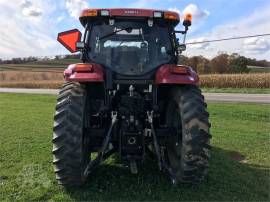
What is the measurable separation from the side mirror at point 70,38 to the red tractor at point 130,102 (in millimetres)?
37

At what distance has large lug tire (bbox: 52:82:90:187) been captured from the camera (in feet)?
17.1

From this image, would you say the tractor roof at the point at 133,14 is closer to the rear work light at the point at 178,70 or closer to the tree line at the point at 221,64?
the rear work light at the point at 178,70

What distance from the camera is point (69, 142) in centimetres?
521

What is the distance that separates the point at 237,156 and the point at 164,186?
8.76 ft

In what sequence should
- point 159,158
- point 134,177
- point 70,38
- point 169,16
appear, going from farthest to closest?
point 70,38 → point 169,16 → point 134,177 → point 159,158

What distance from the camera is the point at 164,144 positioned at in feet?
20.4

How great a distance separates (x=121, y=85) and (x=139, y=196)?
1550mm

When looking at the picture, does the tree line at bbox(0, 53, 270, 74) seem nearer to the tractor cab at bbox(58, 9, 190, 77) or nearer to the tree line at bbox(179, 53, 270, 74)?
the tree line at bbox(179, 53, 270, 74)

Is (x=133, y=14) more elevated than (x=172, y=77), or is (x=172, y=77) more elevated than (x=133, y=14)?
(x=133, y=14)

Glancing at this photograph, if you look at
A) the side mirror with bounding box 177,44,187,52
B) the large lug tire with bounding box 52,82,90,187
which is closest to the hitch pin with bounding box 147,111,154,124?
the large lug tire with bounding box 52,82,90,187

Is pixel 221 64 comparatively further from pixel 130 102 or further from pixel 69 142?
pixel 69 142

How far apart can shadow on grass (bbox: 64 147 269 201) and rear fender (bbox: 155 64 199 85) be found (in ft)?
4.40

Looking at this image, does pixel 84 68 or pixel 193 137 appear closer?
pixel 193 137

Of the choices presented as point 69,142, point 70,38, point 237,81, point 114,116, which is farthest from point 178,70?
point 237,81
